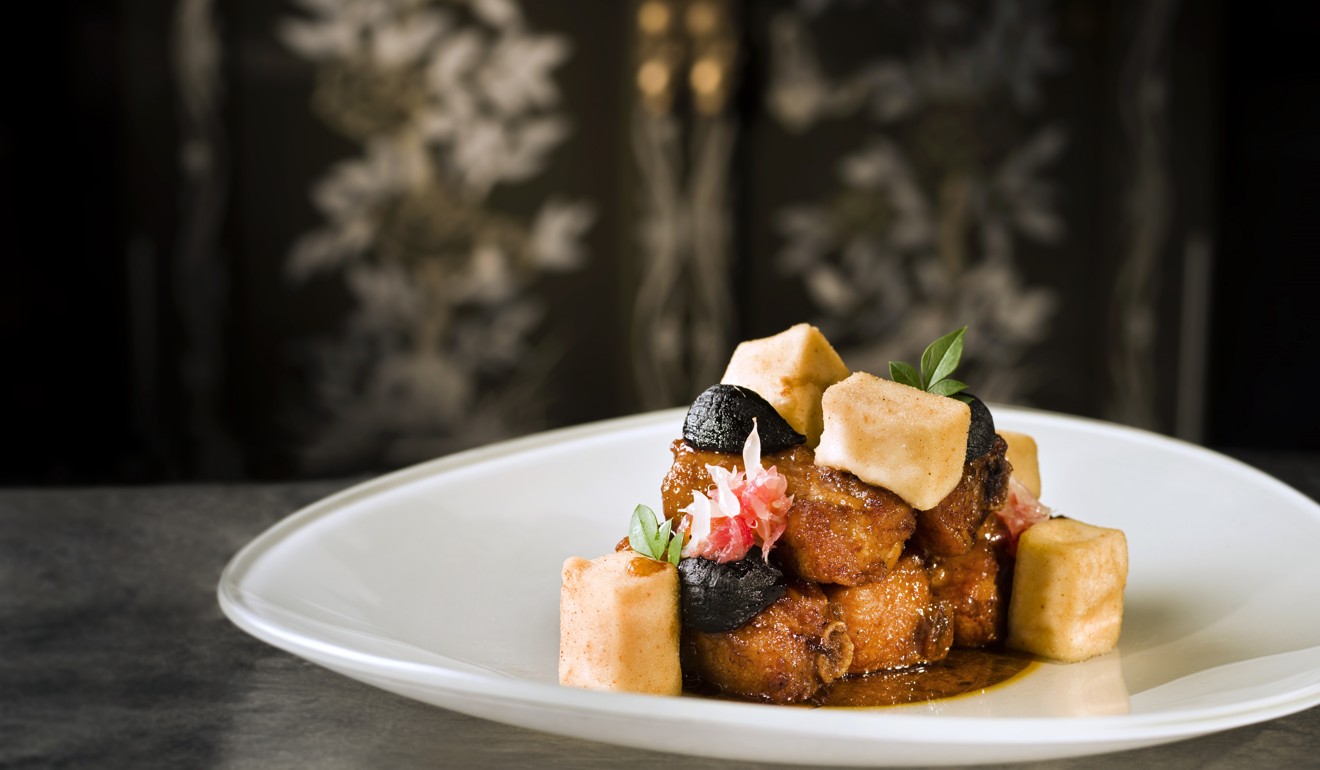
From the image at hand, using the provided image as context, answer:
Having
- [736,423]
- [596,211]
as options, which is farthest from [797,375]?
[596,211]

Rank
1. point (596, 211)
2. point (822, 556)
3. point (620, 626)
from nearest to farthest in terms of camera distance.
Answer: point (620, 626)
point (822, 556)
point (596, 211)

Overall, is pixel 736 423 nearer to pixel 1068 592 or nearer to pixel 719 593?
pixel 719 593

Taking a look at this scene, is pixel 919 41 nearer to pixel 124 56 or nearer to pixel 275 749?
pixel 124 56

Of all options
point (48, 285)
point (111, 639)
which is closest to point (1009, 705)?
point (111, 639)

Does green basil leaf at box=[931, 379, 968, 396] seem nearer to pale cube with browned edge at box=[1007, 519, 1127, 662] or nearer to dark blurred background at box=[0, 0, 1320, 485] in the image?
pale cube with browned edge at box=[1007, 519, 1127, 662]

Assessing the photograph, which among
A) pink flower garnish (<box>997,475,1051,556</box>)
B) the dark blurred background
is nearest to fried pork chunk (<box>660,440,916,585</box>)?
pink flower garnish (<box>997,475,1051,556</box>)

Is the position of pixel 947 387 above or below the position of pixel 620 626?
above

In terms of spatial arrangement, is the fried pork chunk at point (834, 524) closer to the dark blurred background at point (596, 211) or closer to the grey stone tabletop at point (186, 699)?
the grey stone tabletop at point (186, 699)

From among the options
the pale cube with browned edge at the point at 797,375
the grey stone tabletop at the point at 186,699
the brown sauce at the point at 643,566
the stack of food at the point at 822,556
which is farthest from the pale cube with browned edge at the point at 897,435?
the grey stone tabletop at the point at 186,699
